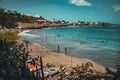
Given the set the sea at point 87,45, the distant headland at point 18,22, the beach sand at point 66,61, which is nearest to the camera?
the beach sand at point 66,61

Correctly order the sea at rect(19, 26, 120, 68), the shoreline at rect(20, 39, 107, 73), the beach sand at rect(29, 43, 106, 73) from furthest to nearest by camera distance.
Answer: the sea at rect(19, 26, 120, 68) < the beach sand at rect(29, 43, 106, 73) < the shoreline at rect(20, 39, 107, 73)

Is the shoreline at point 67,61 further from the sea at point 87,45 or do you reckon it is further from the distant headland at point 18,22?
the distant headland at point 18,22

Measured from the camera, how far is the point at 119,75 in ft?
16.0

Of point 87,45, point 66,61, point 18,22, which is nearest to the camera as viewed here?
point 66,61

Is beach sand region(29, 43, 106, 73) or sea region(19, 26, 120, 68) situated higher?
beach sand region(29, 43, 106, 73)

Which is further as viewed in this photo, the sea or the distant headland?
the distant headland

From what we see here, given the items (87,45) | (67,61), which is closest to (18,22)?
(87,45)

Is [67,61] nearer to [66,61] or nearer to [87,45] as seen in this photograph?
[66,61]

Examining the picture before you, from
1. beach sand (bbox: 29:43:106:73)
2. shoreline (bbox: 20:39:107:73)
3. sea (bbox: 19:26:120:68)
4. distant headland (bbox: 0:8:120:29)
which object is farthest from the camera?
distant headland (bbox: 0:8:120:29)

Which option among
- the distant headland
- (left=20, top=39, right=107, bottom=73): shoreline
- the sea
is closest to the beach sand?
(left=20, top=39, right=107, bottom=73): shoreline

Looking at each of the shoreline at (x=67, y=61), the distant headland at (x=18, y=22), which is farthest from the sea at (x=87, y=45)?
the distant headland at (x=18, y=22)

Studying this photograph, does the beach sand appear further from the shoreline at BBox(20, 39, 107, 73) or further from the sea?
the sea

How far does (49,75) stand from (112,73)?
1209 cm

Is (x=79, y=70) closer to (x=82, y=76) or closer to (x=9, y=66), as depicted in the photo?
(x=82, y=76)
